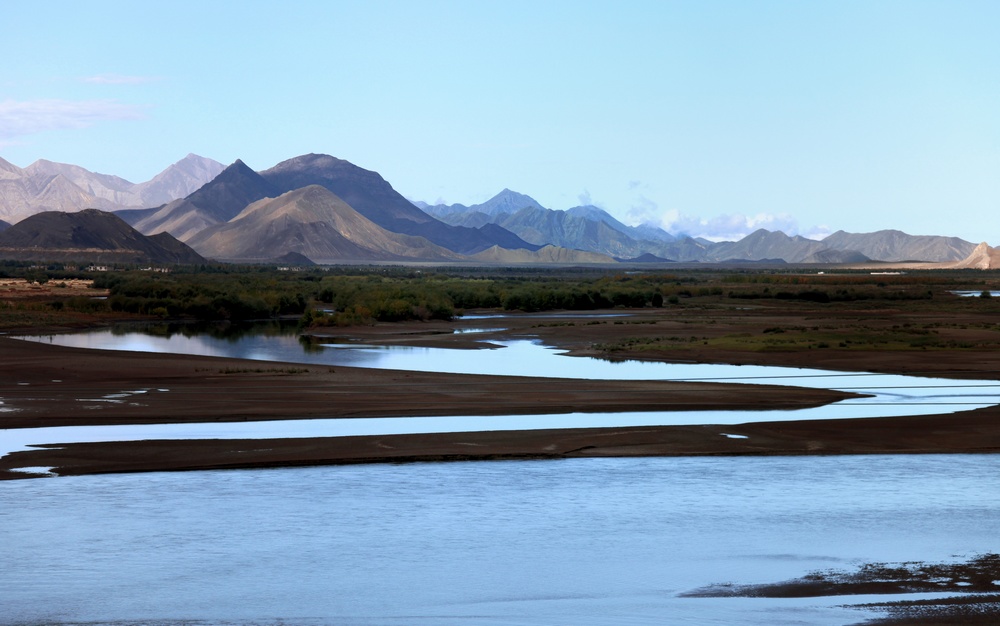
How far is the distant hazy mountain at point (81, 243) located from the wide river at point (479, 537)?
169 metres

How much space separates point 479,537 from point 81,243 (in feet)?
616

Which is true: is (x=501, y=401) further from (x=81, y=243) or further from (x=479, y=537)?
(x=81, y=243)

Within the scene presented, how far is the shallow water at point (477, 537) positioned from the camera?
11.2 metres

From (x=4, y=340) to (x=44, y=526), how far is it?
29399 millimetres

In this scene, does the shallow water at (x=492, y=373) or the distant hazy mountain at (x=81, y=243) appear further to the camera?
the distant hazy mountain at (x=81, y=243)

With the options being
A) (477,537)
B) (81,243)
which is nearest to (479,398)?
(477,537)

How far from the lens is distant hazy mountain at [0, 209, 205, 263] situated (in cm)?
18188

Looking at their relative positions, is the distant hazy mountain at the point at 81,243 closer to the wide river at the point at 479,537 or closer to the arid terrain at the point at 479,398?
the arid terrain at the point at 479,398

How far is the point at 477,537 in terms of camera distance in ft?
45.7

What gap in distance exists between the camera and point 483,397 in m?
26.0

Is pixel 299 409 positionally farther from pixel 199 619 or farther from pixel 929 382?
pixel 929 382

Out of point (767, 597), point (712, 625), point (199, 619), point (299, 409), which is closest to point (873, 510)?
point (767, 597)

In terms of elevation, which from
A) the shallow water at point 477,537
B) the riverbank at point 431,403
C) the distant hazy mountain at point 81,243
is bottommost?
the shallow water at point 477,537

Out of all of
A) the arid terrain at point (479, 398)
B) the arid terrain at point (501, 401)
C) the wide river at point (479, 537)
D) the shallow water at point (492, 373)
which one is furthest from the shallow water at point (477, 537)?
the shallow water at point (492, 373)
